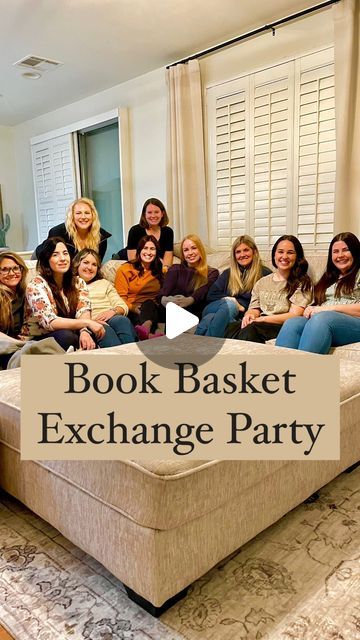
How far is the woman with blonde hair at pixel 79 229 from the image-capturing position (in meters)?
3.01

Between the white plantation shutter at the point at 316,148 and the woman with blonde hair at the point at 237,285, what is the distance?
61 cm

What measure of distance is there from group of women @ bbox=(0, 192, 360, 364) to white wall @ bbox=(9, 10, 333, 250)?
109 centimetres

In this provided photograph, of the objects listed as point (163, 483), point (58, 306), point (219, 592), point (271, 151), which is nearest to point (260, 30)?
point (271, 151)

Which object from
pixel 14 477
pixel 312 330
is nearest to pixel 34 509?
pixel 14 477

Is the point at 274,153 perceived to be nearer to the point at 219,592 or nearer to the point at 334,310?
the point at 334,310

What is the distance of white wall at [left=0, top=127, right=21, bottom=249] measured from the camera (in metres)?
6.09

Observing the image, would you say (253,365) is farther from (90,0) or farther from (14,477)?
(90,0)

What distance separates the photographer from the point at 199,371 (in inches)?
61.6

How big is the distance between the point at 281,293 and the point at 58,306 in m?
1.29

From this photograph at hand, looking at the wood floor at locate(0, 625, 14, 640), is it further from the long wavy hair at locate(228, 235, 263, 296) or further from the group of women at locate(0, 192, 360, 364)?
the long wavy hair at locate(228, 235, 263, 296)

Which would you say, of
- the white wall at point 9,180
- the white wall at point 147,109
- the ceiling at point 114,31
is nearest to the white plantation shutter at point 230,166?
the white wall at point 147,109

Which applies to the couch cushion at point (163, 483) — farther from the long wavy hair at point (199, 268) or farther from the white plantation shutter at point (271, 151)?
the white plantation shutter at point (271, 151)

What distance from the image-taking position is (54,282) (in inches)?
97.5

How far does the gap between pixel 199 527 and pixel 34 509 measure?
0.61 m
